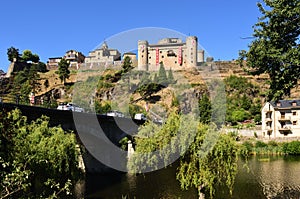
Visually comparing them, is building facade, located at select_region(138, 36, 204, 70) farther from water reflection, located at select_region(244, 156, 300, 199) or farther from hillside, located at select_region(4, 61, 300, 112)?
water reflection, located at select_region(244, 156, 300, 199)

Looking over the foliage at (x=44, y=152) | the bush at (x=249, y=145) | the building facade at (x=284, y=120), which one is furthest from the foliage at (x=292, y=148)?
the foliage at (x=44, y=152)

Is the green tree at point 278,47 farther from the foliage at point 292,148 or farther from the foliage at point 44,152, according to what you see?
the foliage at point 292,148

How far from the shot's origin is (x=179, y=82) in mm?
126312

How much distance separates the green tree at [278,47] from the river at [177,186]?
11027 mm

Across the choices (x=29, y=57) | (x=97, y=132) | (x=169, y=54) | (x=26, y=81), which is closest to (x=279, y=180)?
(x=97, y=132)

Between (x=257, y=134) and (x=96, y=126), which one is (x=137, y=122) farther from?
(x=257, y=134)

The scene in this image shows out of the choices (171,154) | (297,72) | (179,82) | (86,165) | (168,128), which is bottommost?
(86,165)

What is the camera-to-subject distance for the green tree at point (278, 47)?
52.4ft

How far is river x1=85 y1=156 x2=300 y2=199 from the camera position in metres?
26.1

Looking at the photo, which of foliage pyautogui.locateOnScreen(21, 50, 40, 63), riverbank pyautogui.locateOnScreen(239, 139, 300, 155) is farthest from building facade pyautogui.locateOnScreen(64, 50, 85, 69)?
riverbank pyautogui.locateOnScreen(239, 139, 300, 155)

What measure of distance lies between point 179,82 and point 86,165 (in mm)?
85894

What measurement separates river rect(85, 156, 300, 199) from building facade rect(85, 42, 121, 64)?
363 feet

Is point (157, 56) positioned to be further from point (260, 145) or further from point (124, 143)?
point (124, 143)

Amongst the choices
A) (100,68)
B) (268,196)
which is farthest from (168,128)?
(100,68)
